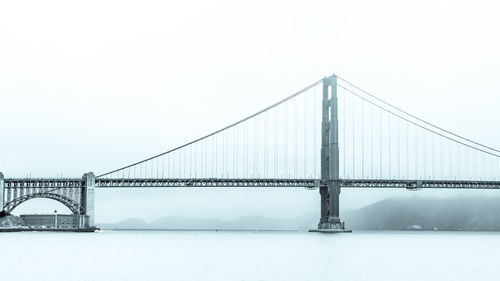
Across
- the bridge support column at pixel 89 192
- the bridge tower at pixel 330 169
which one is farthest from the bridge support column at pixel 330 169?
the bridge support column at pixel 89 192

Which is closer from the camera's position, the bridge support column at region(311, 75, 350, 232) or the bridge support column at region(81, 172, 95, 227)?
the bridge support column at region(311, 75, 350, 232)

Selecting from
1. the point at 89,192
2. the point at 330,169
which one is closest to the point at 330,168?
the point at 330,169

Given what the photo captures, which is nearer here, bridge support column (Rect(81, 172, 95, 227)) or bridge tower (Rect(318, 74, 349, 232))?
bridge tower (Rect(318, 74, 349, 232))

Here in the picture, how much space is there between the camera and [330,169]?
320ft

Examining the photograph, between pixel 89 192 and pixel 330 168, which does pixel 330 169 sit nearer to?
pixel 330 168

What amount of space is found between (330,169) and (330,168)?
0.12 metres

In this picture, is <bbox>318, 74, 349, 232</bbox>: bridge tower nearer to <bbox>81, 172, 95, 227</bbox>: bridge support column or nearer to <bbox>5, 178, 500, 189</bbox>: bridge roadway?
<bbox>5, 178, 500, 189</bbox>: bridge roadway

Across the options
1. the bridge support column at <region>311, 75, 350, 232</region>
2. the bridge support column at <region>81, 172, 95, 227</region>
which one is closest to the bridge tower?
the bridge support column at <region>311, 75, 350, 232</region>

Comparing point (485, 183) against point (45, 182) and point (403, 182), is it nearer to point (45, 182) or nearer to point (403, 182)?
point (403, 182)

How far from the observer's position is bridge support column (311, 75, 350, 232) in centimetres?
9775

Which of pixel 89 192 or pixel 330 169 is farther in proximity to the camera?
pixel 89 192

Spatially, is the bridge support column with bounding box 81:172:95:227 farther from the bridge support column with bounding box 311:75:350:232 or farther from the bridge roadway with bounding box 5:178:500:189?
the bridge support column with bounding box 311:75:350:232

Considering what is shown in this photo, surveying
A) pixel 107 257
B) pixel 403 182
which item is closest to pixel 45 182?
pixel 403 182

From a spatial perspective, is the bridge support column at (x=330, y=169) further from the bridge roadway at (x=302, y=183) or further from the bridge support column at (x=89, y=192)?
the bridge support column at (x=89, y=192)
